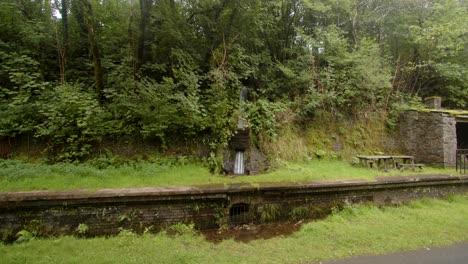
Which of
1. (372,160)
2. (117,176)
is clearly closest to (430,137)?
(372,160)

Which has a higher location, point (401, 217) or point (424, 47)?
point (424, 47)

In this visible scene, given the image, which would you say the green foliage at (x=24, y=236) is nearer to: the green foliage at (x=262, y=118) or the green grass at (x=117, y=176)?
the green grass at (x=117, y=176)

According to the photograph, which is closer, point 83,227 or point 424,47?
point 83,227

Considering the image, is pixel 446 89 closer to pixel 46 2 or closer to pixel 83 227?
pixel 83 227

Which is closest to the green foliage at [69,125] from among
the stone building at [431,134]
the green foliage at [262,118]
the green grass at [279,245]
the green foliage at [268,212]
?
the green grass at [279,245]

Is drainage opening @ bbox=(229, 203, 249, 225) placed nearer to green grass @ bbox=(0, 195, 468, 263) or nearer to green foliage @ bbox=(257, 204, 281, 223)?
green foliage @ bbox=(257, 204, 281, 223)

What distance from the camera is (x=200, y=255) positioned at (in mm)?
4258

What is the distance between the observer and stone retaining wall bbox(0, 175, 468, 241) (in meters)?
4.75

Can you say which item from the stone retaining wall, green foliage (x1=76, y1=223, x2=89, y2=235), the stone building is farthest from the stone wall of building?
green foliage (x1=76, y1=223, x2=89, y2=235)

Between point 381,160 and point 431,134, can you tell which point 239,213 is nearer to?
point 381,160

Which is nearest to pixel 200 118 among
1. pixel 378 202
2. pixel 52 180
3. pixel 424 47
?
pixel 52 180

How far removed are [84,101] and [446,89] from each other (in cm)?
1720

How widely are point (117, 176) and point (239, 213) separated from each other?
10.3 ft

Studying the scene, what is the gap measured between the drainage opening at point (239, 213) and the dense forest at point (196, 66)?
7.75 feet
